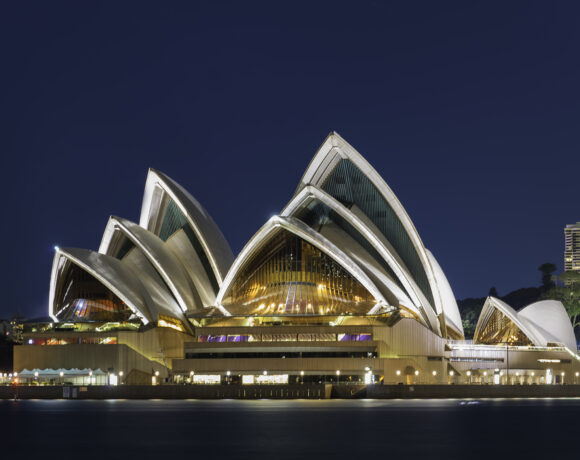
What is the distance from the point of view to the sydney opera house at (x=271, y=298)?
7619cm

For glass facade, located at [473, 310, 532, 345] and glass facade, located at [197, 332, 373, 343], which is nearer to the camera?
glass facade, located at [197, 332, 373, 343]

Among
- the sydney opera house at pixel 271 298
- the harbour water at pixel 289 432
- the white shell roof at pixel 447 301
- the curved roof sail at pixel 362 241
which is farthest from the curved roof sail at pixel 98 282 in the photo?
the white shell roof at pixel 447 301

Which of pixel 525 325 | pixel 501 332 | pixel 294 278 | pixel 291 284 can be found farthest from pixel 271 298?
pixel 525 325

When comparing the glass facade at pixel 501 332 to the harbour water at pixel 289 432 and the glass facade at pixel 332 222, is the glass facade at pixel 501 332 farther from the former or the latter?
the harbour water at pixel 289 432

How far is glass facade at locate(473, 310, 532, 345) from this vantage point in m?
88.6

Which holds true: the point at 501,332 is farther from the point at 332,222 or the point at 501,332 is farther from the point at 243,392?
the point at 243,392

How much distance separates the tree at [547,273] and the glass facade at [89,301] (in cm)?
9952

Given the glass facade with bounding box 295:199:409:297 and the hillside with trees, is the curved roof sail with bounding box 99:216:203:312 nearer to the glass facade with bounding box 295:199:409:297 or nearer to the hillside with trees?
the glass facade with bounding box 295:199:409:297

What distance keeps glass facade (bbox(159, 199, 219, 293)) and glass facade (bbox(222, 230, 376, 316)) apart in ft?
12.0

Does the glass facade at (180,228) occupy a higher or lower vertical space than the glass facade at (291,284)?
higher

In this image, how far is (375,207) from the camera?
81375 mm

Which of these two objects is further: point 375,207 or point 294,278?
point 375,207

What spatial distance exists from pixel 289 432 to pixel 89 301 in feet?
140

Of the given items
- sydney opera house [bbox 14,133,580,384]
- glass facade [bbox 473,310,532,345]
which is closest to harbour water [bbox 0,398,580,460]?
sydney opera house [bbox 14,133,580,384]
